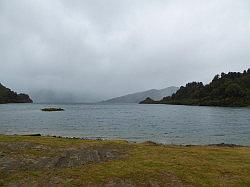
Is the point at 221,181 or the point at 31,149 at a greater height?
the point at 31,149

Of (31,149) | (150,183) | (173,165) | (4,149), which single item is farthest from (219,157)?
(4,149)

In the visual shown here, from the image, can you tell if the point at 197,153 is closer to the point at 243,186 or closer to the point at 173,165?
the point at 173,165

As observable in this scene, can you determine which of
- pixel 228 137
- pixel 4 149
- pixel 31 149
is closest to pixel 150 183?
pixel 31 149

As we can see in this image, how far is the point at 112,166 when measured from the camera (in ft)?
81.8

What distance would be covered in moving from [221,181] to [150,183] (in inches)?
189

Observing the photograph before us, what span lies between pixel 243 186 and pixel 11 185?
1481cm

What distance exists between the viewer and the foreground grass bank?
73.3ft

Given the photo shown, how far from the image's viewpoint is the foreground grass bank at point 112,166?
880 inches

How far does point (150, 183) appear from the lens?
22.0 m

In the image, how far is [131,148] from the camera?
31578 millimetres

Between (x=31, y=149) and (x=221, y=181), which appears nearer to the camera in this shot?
(x=221, y=181)

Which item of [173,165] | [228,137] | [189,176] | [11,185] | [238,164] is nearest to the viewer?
[11,185]

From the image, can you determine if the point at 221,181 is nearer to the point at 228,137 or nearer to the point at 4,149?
the point at 4,149

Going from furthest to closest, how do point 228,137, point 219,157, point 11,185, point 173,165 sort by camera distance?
point 228,137 → point 219,157 → point 173,165 → point 11,185
